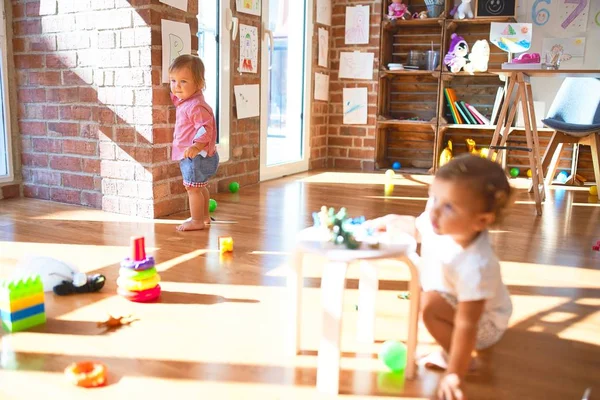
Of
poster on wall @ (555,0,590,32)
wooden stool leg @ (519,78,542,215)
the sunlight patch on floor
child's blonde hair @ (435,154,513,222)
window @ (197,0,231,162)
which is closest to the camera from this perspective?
child's blonde hair @ (435,154,513,222)

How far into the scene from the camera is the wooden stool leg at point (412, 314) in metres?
1.24

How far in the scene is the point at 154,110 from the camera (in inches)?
106

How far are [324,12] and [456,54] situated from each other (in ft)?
3.82

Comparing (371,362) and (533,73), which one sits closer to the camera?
(371,362)

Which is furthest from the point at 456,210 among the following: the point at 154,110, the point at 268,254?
the point at 154,110

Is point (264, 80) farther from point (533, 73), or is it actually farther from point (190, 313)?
point (190, 313)

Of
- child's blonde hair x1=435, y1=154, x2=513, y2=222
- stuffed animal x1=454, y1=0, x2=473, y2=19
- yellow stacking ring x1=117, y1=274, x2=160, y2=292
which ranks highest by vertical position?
stuffed animal x1=454, y1=0, x2=473, y2=19

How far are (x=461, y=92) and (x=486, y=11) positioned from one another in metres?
0.69

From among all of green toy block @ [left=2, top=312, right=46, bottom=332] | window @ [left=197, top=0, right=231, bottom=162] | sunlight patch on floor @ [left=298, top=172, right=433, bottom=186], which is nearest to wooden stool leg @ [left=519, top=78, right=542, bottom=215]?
sunlight patch on floor @ [left=298, top=172, right=433, bottom=186]

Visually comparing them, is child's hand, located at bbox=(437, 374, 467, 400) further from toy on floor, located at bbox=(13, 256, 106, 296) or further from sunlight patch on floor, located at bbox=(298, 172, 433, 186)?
sunlight patch on floor, located at bbox=(298, 172, 433, 186)

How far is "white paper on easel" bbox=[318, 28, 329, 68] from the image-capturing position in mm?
4828

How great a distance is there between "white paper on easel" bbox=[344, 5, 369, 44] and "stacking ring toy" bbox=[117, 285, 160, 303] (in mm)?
3728

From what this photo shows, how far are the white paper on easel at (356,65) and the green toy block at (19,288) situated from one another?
3.88 metres

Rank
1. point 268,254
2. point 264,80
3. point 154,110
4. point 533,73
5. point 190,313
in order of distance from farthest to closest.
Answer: point 264,80
point 533,73
point 154,110
point 268,254
point 190,313
